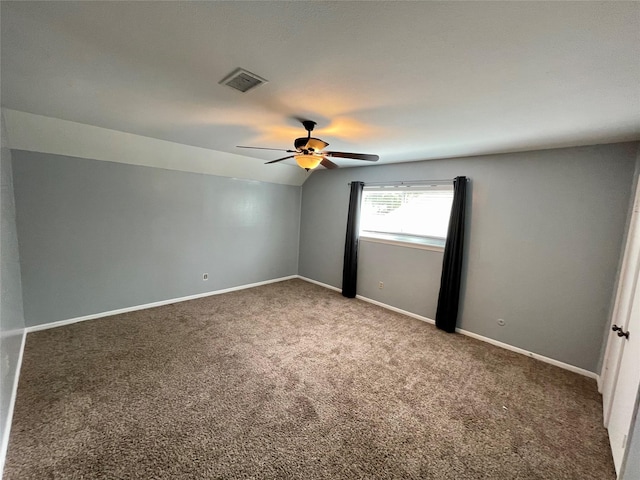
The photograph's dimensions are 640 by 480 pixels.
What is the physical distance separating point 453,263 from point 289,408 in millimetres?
2661

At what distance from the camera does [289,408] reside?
6.47 ft

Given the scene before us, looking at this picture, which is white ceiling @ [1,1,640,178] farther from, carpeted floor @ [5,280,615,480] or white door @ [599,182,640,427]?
carpeted floor @ [5,280,615,480]

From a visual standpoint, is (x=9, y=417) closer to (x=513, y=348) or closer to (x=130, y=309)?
(x=130, y=309)

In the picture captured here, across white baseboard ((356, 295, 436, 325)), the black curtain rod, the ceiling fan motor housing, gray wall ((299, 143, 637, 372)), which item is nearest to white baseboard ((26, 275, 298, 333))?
white baseboard ((356, 295, 436, 325))

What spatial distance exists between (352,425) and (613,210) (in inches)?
127

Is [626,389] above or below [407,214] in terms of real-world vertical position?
below

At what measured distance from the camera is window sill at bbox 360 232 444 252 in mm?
3691

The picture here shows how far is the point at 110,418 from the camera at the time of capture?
179cm

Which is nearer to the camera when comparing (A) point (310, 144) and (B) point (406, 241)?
(A) point (310, 144)

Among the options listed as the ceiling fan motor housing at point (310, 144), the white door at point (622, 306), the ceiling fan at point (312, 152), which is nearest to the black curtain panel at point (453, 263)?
→ the white door at point (622, 306)

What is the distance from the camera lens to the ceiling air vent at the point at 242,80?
4.99ft

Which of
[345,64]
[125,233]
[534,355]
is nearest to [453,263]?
[534,355]

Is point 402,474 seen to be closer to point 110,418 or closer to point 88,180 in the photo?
point 110,418

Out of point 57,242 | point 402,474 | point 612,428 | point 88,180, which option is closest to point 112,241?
point 57,242
